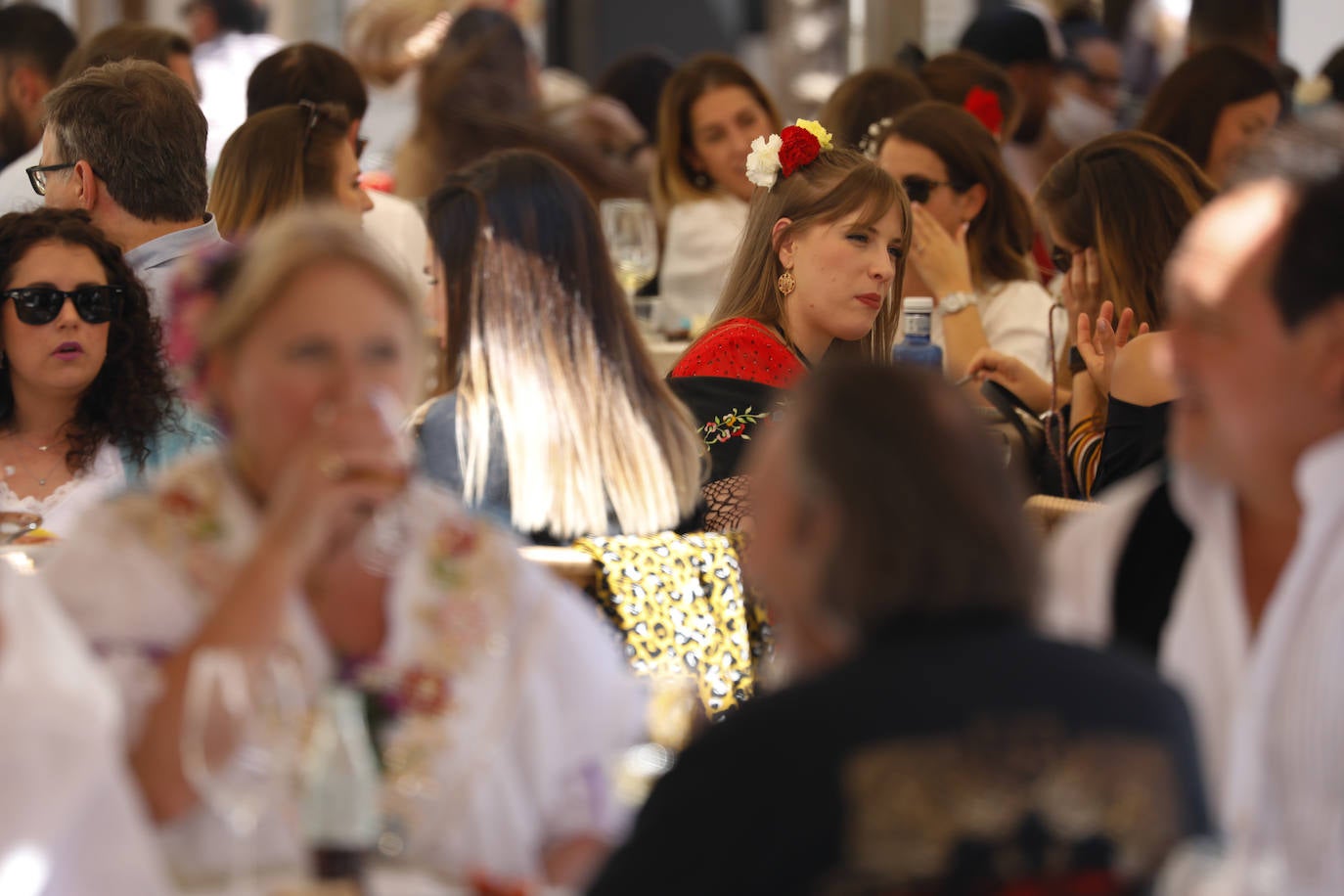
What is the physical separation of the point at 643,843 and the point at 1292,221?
0.94 meters

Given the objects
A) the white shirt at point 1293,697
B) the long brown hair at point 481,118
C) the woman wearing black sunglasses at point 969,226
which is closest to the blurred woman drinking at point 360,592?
the white shirt at point 1293,697

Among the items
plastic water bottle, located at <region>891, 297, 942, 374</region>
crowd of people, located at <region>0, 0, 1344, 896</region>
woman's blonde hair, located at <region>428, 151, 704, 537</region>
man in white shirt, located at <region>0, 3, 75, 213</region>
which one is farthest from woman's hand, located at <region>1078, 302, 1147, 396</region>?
man in white shirt, located at <region>0, 3, 75, 213</region>

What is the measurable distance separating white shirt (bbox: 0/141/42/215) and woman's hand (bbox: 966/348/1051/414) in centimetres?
236

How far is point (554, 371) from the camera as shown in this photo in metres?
2.89

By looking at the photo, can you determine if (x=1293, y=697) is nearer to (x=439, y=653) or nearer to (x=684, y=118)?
(x=439, y=653)

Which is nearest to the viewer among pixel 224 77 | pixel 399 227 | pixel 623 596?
pixel 623 596

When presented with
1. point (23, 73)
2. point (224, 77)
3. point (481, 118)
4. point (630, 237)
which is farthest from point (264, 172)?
point (224, 77)

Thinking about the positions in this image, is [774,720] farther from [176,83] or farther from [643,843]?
[176,83]

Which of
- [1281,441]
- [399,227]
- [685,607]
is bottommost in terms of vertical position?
[685,607]

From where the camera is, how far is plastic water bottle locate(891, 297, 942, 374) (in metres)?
4.21

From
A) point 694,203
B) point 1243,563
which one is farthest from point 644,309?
point 1243,563

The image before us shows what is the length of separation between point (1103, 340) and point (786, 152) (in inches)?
32.1

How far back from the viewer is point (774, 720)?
1.36 metres

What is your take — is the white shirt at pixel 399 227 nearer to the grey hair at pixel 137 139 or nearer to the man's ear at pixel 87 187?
the grey hair at pixel 137 139
